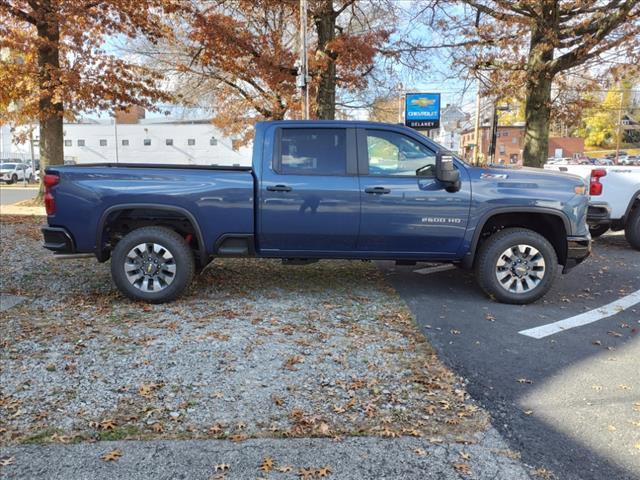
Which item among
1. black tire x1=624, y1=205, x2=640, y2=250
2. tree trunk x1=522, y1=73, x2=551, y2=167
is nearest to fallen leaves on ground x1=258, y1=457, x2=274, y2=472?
black tire x1=624, y1=205, x2=640, y2=250

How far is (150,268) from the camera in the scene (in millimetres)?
5527

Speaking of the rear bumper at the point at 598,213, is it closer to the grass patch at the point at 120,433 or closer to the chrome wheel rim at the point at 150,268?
the chrome wheel rim at the point at 150,268

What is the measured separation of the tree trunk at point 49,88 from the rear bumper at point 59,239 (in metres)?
9.13

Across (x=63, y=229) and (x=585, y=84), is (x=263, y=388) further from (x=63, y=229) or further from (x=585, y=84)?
(x=585, y=84)

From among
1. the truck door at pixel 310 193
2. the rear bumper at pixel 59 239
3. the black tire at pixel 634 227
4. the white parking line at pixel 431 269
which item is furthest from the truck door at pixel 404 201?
the black tire at pixel 634 227

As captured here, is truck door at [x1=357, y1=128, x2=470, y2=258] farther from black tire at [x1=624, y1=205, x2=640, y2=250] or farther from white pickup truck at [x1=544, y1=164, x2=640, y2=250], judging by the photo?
black tire at [x1=624, y1=205, x2=640, y2=250]

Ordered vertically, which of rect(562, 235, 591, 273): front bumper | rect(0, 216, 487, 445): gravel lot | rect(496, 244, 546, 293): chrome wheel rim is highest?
rect(562, 235, 591, 273): front bumper

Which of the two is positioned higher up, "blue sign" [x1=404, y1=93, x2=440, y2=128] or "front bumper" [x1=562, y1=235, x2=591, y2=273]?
"blue sign" [x1=404, y1=93, x2=440, y2=128]

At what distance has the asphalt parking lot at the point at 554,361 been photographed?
297cm

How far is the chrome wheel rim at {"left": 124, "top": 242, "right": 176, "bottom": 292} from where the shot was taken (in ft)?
18.1

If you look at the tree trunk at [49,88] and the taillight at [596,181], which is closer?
the taillight at [596,181]

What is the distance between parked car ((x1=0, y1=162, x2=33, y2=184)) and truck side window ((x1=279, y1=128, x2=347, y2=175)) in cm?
3551

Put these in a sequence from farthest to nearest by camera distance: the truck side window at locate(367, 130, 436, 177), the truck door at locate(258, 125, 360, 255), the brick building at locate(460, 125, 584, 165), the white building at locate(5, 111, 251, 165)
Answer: the brick building at locate(460, 125, 584, 165) < the white building at locate(5, 111, 251, 165) < the truck side window at locate(367, 130, 436, 177) < the truck door at locate(258, 125, 360, 255)

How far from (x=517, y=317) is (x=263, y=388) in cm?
294
